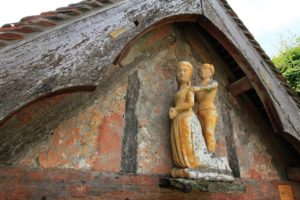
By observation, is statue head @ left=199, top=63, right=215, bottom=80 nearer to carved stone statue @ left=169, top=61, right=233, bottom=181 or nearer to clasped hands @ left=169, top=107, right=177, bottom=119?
carved stone statue @ left=169, top=61, right=233, bottom=181

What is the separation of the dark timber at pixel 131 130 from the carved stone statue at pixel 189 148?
15.9 inches

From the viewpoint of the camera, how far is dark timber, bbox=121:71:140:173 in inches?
119

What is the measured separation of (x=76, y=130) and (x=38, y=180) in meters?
0.55

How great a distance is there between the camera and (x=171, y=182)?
3.01 meters

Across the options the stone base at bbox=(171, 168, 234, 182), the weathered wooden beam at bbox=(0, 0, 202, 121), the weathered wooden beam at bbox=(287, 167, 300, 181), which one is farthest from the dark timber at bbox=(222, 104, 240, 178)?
the weathered wooden beam at bbox=(0, 0, 202, 121)

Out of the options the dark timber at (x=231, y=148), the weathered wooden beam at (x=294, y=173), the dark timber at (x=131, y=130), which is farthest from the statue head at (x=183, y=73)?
the weathered wooden beam at (x=294, y=173)

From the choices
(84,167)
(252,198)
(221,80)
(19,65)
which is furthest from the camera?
(221,80)

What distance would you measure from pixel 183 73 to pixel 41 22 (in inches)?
62.7

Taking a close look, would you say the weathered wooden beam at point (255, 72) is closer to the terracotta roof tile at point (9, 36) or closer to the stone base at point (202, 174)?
the stone base at point (202, 174)

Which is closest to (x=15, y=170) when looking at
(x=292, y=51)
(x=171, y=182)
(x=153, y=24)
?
(x=171, y=182)

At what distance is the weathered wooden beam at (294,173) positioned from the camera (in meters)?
4.26

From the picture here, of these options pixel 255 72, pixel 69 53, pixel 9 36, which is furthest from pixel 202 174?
pixel 9 36

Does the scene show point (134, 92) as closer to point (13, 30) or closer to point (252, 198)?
point (13, 30)

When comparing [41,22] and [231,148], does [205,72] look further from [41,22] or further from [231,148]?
[41,22]
